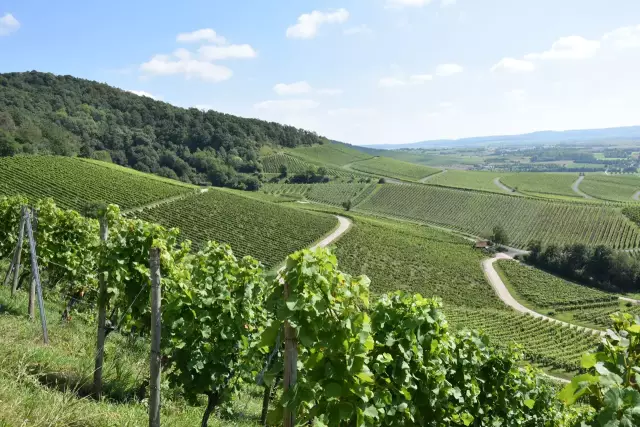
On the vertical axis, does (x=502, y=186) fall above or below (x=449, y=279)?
above

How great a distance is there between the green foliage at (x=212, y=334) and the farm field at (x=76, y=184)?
1916 inches

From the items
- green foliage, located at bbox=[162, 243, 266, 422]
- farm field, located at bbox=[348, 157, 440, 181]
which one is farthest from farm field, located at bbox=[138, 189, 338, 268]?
farm field, located at bbox=[348, 157, 440, 181]

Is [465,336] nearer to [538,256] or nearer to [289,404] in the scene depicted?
[289,404]

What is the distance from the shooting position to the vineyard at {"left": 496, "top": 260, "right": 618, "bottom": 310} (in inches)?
1828

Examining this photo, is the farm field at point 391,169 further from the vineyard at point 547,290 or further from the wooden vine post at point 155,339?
the wooden vine post at point 155,339

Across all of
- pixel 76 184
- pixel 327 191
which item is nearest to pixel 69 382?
pixel 76 184

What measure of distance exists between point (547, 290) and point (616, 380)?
5347 centimetres

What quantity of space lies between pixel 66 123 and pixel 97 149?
31.1 feet

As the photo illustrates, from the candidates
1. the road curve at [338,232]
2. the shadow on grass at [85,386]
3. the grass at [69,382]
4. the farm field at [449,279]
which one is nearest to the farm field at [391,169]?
the farm field at [449,279]

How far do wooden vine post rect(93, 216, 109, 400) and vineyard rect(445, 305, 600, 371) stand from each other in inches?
1143

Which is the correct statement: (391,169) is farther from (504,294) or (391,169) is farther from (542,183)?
(504,294)

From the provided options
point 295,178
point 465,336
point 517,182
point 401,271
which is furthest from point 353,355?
point 517,182

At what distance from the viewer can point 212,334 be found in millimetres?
6469

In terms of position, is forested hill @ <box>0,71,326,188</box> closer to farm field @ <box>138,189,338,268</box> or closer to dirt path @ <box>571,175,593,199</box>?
farm field @ <box>138,189,338,268</box>
